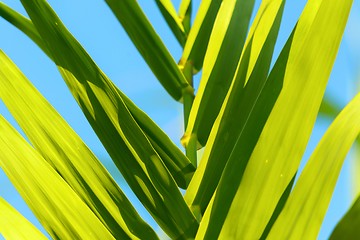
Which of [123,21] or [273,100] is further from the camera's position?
[123,21]

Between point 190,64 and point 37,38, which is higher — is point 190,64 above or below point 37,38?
below

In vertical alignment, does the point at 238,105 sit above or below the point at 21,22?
below

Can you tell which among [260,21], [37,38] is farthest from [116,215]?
[37,38]

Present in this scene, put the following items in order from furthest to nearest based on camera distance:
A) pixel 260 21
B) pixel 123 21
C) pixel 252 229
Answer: pixel 123 21
pixel 260 21
pixel 252 229

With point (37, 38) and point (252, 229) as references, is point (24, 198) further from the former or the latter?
point (37, 38)

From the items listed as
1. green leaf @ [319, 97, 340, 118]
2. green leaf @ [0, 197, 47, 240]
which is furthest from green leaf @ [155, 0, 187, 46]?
green leaf @ [0, 197, 47, 240]

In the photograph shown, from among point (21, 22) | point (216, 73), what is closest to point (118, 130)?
point (216, 73)

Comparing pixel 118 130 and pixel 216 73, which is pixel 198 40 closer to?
pixel 216 73
